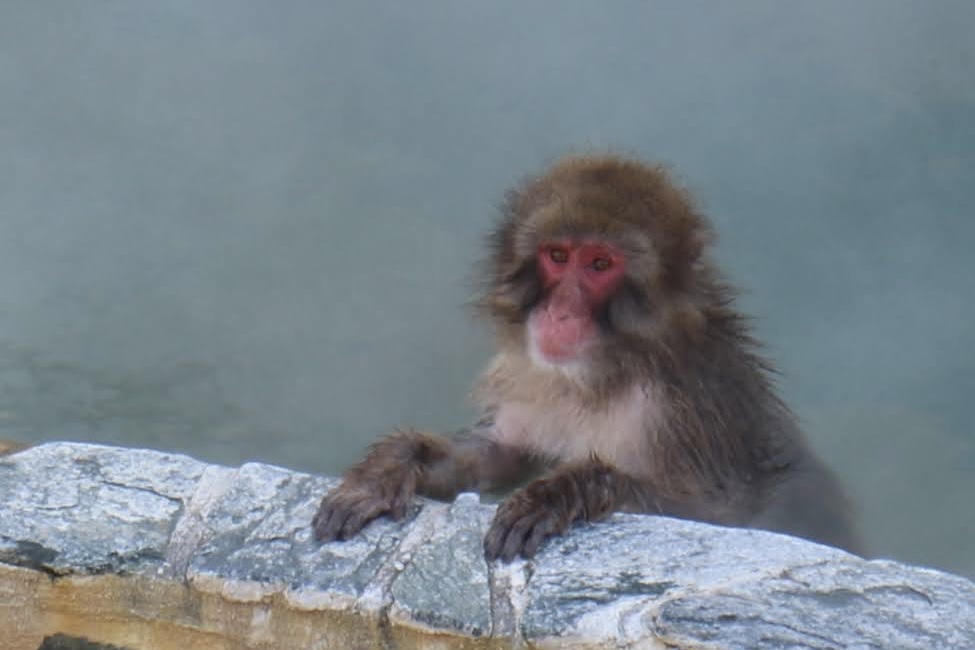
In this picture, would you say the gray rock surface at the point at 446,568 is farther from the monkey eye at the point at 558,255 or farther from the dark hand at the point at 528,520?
the monkey eye at the point at 558,255

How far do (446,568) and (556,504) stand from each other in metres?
0.36

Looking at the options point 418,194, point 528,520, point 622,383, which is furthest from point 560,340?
point 418,194

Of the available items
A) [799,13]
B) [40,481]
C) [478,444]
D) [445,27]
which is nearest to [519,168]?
[445,27]

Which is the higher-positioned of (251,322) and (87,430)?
(251,322)

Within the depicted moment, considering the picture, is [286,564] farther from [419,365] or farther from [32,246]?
[32,246]

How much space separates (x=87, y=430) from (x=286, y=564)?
305 centimetres

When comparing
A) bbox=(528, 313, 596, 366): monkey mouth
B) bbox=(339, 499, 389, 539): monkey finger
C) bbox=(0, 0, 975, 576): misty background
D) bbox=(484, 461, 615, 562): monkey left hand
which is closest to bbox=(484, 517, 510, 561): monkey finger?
bbox=(484, 461, 615, 562): monkey left hand

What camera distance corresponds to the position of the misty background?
6156 millimetres

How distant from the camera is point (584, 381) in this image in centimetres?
409

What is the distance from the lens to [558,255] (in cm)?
399

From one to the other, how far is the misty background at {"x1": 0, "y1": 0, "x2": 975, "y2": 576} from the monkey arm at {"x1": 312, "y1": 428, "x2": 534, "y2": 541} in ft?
5.40

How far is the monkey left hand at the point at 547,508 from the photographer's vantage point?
129 inches

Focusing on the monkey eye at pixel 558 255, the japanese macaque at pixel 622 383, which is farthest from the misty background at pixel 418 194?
the monkey eye at pixel 558 255

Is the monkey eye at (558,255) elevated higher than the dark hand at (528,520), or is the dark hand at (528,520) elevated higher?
the monkey eye at (558,255)
